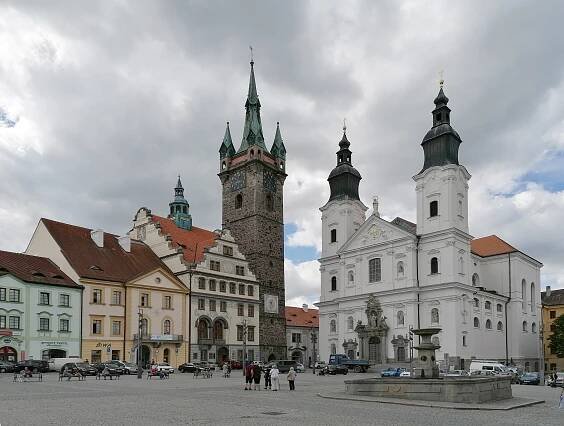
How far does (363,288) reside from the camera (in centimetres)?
7081

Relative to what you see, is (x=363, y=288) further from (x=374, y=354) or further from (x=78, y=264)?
(x=78, y=264)

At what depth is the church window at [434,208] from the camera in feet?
217

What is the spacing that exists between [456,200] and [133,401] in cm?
4933

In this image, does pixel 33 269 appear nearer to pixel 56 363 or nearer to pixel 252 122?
pixel 56 363

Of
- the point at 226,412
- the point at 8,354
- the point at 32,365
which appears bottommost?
the point at 32,365

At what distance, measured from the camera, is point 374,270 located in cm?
A: 7044

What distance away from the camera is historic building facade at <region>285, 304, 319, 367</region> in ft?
322

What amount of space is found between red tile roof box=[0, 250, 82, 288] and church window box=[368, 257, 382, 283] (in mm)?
32348

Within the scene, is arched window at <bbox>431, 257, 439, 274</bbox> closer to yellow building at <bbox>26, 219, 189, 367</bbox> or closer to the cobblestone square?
yellow building at <bbox>26, 219, 189, 367</bbox>

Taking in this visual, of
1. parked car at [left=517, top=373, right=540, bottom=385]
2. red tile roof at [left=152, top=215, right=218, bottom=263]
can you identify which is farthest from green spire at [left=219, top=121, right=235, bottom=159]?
parked car at [left=517, top=373, right=540, bottom=385]

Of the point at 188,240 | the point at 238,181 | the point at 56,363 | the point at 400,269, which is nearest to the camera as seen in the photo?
the point at 56,363

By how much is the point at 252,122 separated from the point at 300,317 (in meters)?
35.1

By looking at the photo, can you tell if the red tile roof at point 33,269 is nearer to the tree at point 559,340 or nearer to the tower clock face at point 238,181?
the tower clock face at point 238,181

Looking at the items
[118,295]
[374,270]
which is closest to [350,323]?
[374,270]
